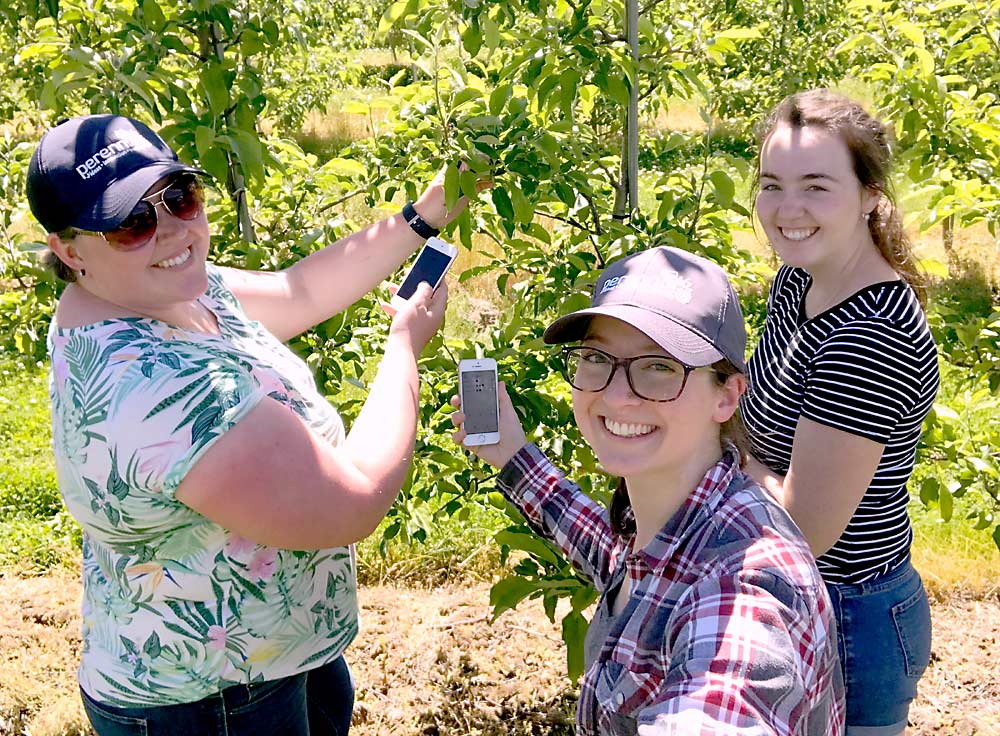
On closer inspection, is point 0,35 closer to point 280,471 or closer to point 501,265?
point 501,265

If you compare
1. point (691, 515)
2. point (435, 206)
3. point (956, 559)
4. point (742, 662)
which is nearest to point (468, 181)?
point (435, 206)

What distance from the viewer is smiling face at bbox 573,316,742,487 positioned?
56.4 inches

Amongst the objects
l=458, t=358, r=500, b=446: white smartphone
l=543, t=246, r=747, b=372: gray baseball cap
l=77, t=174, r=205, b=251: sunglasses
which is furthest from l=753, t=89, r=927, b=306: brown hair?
l=77, t=174, r=205, b=251: sunglasses

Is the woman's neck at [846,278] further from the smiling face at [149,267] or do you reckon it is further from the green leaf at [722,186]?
the smiling face at [149,267]

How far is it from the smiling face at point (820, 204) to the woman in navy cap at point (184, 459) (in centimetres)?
77

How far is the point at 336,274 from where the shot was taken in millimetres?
2377

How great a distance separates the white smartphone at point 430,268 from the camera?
6.95ft

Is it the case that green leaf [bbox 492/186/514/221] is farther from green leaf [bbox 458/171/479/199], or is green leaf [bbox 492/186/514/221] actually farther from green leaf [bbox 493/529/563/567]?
green leaf [bbox 493/529/563/567]

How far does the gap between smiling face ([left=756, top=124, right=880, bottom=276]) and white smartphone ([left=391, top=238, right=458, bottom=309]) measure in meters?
0.70

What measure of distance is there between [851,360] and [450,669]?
95.3 inches

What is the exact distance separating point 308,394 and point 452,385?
2.75 feet

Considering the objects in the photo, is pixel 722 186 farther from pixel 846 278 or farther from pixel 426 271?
pixel 426 271

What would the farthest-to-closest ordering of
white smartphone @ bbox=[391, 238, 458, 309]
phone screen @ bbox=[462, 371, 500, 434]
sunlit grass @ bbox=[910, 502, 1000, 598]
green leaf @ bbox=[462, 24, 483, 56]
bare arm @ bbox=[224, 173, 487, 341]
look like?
1. sunlit grass @ bbox=[910, 502, 1000, 598]
2. green leaf @ bbox=[462, 24, 483, 56]
3. bare arm @ bbox=[224, 173, 487, 341]
4. white smartphone @ bbox=[391, 238, 458, 309]
5. phone screen @ bbox=[462, 371, 500, 434]

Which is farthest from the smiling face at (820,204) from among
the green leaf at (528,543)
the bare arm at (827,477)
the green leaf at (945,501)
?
the green leaf at (945,501)
